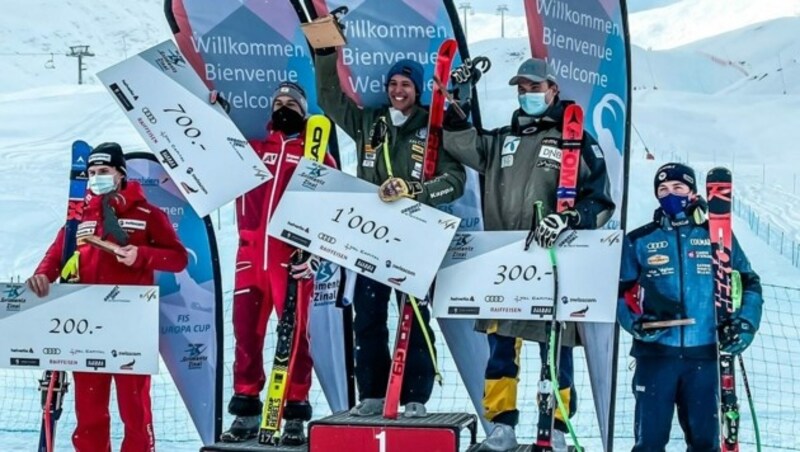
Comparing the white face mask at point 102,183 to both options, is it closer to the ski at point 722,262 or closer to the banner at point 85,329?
the banner at point 85,329

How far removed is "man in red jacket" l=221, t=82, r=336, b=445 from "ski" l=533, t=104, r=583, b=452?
1.06m

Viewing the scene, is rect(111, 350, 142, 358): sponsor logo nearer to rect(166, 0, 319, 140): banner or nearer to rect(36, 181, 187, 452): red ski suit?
rect(36, 181, 187, 452): red ski suit

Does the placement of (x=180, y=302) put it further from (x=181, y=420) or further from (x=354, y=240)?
(x=181, y=420)

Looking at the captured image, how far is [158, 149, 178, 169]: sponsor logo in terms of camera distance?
4895 millimetres

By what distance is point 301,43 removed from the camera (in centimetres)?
565

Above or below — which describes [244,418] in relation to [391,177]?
below

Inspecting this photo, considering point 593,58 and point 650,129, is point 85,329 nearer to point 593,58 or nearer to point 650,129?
point 593,58

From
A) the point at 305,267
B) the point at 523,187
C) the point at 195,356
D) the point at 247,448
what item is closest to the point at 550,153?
the point at 523,187

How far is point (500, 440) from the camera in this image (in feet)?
14.7

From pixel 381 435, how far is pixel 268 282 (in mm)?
975

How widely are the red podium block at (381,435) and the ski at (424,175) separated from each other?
16 cm

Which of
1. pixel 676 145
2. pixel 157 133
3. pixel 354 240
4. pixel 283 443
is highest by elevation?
pixel 676 145

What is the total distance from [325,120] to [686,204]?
163 centimetres

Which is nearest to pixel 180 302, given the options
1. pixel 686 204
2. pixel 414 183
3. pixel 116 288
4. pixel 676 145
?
pixel 116 288
